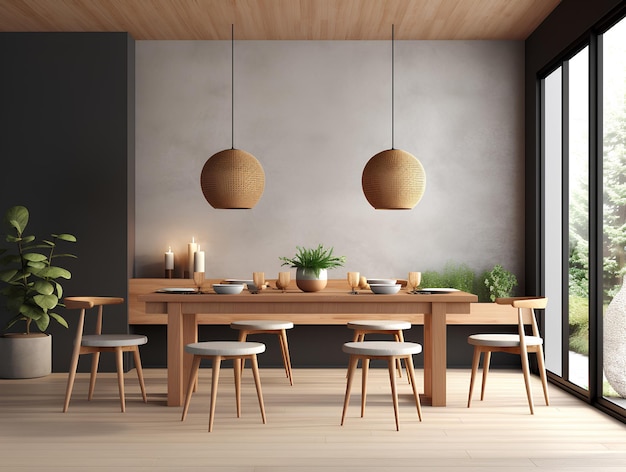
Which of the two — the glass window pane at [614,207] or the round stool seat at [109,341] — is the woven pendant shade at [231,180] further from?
the glass window pane at [614,207]

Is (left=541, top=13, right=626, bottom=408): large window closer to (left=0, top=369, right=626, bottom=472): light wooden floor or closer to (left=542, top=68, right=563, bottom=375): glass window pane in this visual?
(left=542, top=68, right=563, bottom=375): glass window pane

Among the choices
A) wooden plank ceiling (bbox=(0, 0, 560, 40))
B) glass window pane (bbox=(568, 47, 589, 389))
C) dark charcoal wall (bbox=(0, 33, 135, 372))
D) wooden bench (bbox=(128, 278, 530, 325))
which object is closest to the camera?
glass window pane (bbox=(568, 47, 589, 389))

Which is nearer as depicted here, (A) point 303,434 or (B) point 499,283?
(A) point 303,434

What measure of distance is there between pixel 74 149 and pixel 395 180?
3036 millimetres

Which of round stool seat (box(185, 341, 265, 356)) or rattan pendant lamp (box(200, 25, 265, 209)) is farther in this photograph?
rattan pendant lamp (box(200, 25, 265, 209))

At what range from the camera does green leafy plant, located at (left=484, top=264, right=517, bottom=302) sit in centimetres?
640

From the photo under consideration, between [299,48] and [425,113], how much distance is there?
1274 mm

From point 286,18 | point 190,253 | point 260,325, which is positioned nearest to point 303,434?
point 260,325

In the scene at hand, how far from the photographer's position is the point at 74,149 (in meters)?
6.37

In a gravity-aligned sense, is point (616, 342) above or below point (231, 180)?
below

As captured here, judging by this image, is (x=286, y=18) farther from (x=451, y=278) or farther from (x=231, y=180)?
(x=451, y=278)

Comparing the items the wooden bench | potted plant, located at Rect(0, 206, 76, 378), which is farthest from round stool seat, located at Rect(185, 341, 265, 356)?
potted plant, located at Rect(0, 206, 76, 378)

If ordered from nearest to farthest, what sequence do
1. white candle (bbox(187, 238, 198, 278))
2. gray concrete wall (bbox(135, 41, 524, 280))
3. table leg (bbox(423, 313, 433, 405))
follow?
table leg (bbox(423, 313, 433, 405)), white candle (bbox(187, 238, 198, 278)), gray concrete wall (bbox(135, 41, 524, 280))

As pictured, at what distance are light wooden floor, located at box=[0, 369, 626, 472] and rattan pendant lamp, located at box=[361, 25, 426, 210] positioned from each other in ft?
4.37
